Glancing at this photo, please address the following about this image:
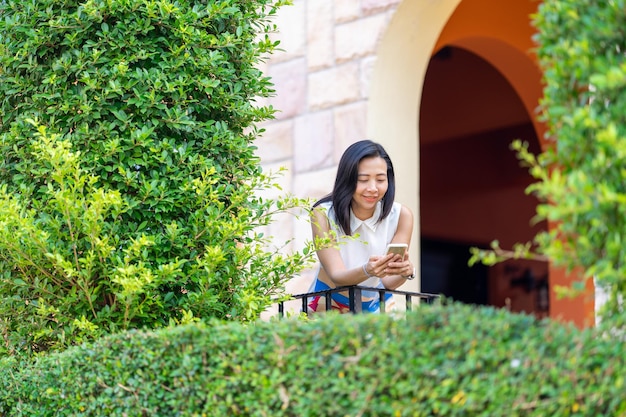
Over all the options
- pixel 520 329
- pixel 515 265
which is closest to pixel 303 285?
pixel 520 329

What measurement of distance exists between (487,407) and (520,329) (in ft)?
0.75

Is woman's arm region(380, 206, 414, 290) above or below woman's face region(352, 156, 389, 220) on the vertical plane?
below

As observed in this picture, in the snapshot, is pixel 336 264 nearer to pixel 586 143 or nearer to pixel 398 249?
pixel 398 249

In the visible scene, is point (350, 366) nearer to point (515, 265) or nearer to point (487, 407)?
point (487, 407)

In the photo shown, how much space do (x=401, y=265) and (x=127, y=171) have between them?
1.31 m

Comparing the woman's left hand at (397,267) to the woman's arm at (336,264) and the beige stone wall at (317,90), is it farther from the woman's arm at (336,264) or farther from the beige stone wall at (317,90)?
the beige stone wall at (317,90)

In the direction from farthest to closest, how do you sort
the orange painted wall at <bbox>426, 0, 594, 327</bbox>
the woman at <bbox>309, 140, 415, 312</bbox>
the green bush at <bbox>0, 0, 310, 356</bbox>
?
the orange painted wall at <bbox>426, 0, 594, 327</bbox> → the woman at <bbox>309, 140, 415, 312</bbox> → the green bush at <bbox>0, 0, 310, 356</bbox>

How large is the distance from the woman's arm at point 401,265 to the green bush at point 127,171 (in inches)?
16.7

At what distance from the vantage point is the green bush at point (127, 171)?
4.23 meters

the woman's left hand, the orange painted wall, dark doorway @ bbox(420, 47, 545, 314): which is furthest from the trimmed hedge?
dark doorway @ bbox(420, 47, 545, 314)

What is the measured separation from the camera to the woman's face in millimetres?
5102

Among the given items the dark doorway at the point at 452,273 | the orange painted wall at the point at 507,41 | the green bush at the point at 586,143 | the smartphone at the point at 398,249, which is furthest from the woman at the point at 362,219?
the dark doorway at the point at 452,273

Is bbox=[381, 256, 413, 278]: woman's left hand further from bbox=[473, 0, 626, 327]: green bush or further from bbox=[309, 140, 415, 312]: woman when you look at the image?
bbox=[473, 0, 626, 327]: green bush

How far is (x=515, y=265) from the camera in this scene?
13094 millimetres
